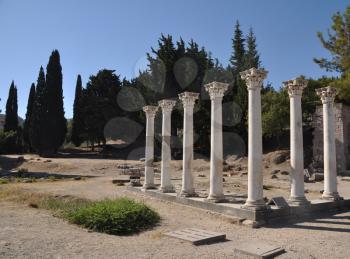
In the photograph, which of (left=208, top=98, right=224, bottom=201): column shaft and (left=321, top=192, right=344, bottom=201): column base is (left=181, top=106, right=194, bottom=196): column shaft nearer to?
(left=208, top=98, right=224, bottom=201): column shaft

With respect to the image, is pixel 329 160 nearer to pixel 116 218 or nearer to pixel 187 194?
pixel 187 194

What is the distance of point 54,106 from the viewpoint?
44.4 meters

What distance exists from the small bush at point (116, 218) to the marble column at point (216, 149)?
2796mm

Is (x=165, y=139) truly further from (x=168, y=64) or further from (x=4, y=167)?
(x=4, y=167)

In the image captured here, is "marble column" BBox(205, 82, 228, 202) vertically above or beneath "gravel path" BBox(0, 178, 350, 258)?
above

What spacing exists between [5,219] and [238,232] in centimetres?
694

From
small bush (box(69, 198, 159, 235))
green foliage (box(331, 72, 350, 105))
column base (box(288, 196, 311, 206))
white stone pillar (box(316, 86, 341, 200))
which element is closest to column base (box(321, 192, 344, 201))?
white stone pillar (box(316, 86, 341, 200))

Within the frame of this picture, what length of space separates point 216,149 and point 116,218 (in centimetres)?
489

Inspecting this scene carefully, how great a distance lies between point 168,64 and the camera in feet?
130

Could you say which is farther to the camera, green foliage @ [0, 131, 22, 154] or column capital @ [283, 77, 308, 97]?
green foliage @ [0, 131, 22, 154]

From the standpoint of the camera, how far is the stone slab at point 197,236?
27.6ft

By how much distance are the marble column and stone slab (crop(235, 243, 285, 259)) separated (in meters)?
5.05

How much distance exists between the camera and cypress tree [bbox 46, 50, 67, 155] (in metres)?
43.8

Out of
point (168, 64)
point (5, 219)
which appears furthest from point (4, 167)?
point (5, 219)
